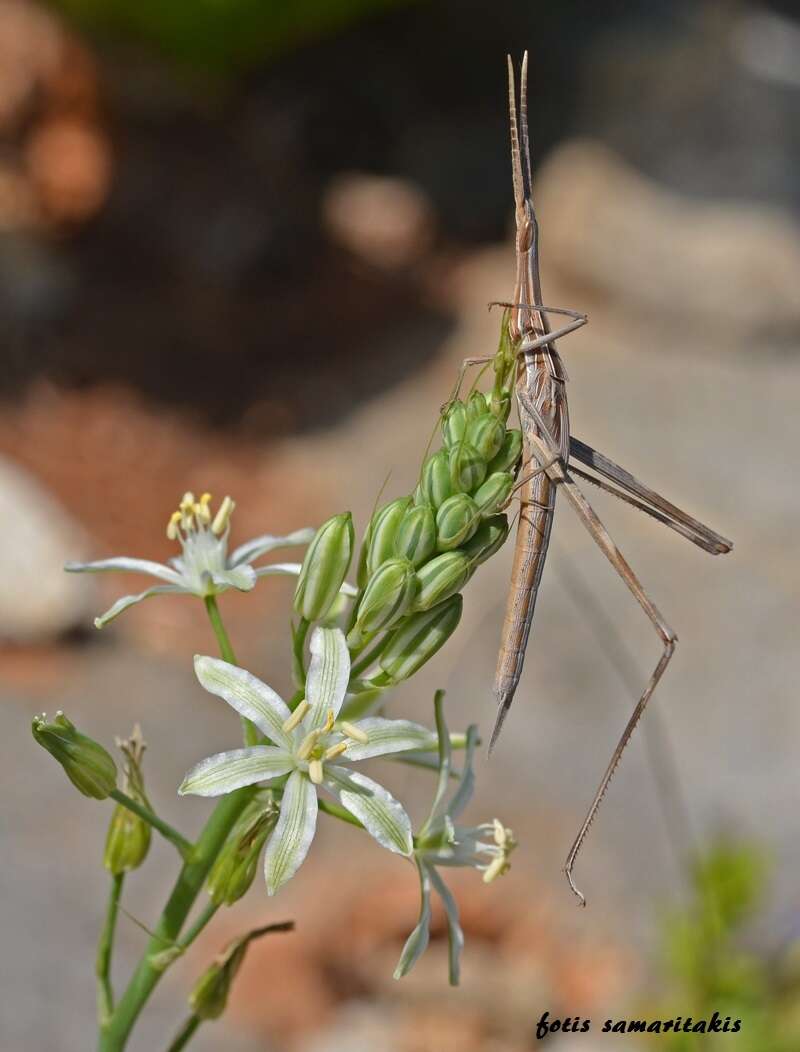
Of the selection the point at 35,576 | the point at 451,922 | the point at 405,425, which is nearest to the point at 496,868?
the point at 451,922

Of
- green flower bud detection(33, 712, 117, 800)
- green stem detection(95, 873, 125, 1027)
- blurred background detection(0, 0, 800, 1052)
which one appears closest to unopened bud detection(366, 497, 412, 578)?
green flower bud detection(33, 712, 117, 800)

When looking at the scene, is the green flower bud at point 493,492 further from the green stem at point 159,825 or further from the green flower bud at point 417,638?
the green stem at point 159,825

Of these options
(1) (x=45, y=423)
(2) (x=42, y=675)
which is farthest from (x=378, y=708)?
(1) (x=45, y=423)

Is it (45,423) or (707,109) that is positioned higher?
(707,109)

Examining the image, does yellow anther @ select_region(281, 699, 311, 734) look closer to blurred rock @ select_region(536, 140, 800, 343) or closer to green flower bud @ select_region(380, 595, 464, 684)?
green flower bud @ select_region(380, 595, 464, 684)

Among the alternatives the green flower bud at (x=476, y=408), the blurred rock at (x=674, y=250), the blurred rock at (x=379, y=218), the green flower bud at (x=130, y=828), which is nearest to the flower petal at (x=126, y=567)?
the green flower bud at (x=130, y=828)

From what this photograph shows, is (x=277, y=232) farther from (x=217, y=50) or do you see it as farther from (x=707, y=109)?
(x=707, y=109)
